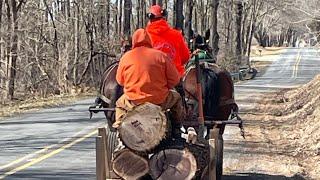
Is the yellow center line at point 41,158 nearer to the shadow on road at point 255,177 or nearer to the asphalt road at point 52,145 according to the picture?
the asphalt road at point 52,145

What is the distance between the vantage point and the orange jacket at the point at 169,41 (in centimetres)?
1041

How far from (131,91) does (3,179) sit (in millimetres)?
3637

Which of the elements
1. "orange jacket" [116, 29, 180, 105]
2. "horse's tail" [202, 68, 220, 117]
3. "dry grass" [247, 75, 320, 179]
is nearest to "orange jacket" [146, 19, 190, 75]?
"horse's tail" [202, 68, 220, 117]

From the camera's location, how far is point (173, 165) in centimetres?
820

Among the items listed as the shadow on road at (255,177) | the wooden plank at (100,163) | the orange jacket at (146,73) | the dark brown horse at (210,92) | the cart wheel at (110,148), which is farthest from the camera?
the shadow on road at (255,177)

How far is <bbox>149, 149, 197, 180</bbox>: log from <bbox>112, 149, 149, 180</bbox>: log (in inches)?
3.6

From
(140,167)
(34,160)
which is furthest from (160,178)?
(34,160)

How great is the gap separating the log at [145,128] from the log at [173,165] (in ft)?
Answer: 0.55

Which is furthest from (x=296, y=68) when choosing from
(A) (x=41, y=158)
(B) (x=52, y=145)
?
(A) (x=41, y=158)

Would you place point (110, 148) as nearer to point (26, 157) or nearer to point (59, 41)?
point (26, 157)

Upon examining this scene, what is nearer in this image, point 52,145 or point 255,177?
point 255,177

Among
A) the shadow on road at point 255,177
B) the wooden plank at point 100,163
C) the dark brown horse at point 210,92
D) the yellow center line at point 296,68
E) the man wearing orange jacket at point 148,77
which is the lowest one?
the yellow center line at point 296,68

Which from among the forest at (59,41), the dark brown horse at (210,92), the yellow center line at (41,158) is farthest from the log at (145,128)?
the forest at (59,41)

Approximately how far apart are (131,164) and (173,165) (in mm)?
481
